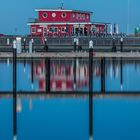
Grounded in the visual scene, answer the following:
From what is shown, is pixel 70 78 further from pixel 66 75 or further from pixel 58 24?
pixel 58 24

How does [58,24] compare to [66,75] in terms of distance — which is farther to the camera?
[58,24]

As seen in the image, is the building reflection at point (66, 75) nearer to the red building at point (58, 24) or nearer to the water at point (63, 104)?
the water at point (63, 104)

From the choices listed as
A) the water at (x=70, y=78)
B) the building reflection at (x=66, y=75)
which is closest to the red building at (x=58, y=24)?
the water at (x=70, y=78)

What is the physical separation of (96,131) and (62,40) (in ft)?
153

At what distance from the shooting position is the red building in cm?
9050

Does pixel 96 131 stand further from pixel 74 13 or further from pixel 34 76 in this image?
pixel 74 13

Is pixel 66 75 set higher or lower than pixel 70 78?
higher

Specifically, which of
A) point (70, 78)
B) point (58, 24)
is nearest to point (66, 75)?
point (70, 78)

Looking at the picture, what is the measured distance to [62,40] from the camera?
72875mm

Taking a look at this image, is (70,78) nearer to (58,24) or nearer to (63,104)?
(63,104)

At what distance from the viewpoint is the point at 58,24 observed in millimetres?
90438

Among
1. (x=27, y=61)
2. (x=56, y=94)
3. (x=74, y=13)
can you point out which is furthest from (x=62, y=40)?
(x=56, y=94)

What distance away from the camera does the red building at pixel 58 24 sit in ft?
297

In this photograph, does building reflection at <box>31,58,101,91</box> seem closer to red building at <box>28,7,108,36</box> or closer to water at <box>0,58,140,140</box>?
water at <box>0,58,140,140</box>
